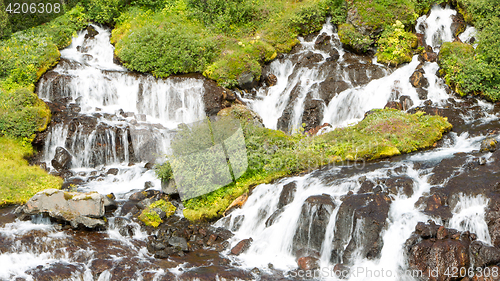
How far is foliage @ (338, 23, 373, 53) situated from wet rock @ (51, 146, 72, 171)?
1481cm

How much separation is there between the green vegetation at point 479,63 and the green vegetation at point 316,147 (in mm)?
3027

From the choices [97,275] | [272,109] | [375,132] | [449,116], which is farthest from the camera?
[272,109]

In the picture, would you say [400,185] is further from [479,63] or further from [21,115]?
[21,115]

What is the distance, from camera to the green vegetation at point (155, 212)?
12.5m

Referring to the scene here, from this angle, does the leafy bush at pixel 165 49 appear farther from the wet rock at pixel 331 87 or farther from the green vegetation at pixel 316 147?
the green vegetation at pixel 316 147

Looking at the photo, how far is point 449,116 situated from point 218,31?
12975mm

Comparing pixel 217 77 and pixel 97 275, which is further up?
pixel 217 77

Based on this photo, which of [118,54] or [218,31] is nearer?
[118,54]

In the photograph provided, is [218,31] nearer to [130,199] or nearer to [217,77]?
[217,77]

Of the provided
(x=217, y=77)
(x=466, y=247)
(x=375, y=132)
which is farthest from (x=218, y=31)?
(x=466, y=247)

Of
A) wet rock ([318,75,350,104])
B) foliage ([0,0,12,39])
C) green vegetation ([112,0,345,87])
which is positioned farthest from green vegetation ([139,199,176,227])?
foliage ([0,0,12,39])

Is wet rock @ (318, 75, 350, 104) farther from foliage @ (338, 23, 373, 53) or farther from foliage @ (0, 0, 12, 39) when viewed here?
foliage @ (0, 0, 12, 39)

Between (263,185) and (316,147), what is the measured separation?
2800 mm

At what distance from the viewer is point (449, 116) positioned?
1636cm
